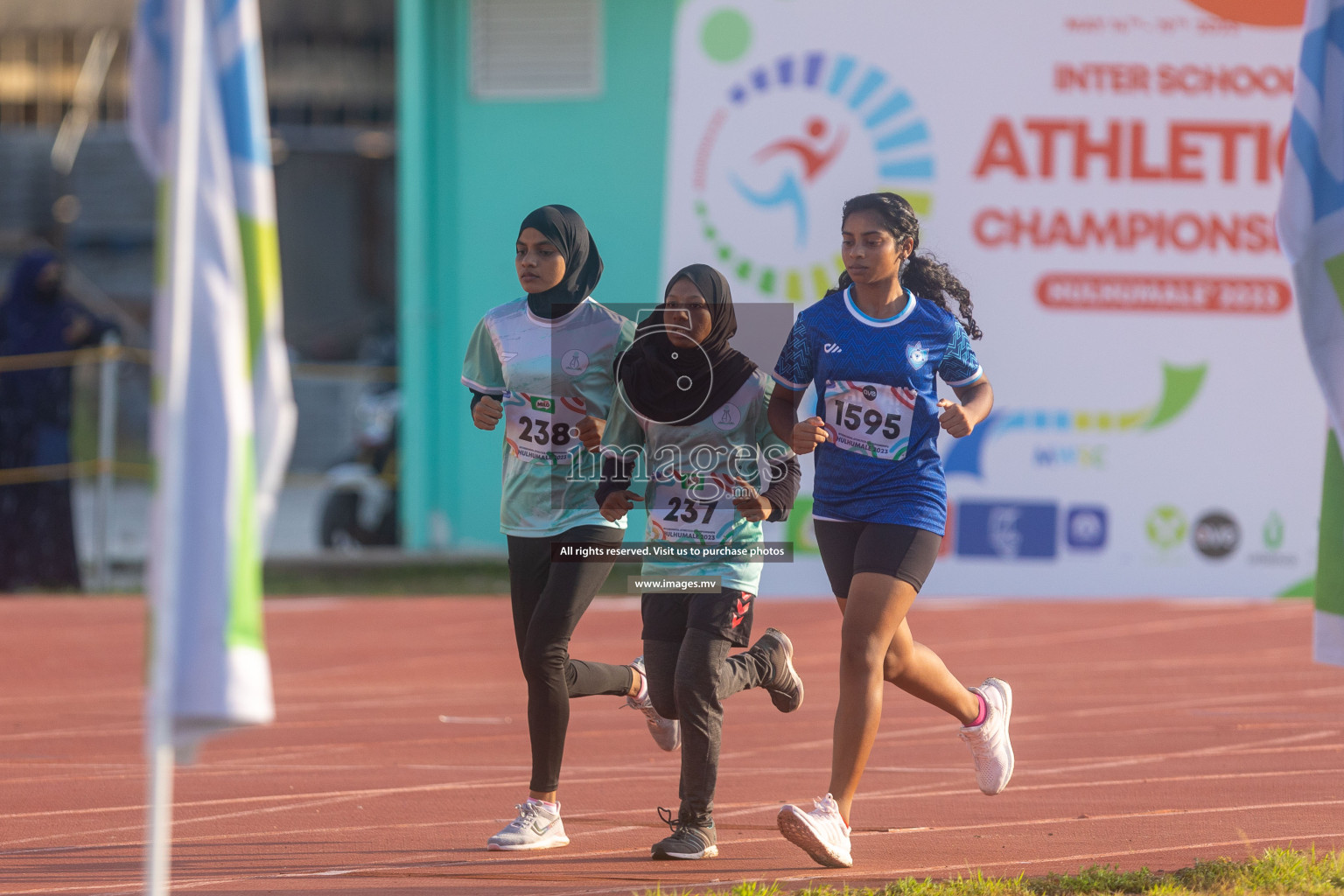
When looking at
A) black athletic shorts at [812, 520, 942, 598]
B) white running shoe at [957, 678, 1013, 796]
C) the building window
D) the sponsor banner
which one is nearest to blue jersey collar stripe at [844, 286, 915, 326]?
black athletic shorts at [812, 520, 942, 598]

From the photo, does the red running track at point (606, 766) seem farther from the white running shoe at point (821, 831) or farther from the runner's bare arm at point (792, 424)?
the runner's bare arm at point (792, 424)

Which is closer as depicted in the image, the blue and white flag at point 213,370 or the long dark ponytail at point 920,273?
the blue and white flag at point 213,370

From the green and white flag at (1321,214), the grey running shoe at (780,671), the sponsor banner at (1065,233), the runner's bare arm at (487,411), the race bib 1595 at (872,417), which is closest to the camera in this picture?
the green and white flag at (1321,214)

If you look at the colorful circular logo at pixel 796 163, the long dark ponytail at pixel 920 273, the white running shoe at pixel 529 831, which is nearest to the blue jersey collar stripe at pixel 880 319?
the long dark ponytail at pixel 920 273

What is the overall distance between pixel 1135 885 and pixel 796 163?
29.2 feet

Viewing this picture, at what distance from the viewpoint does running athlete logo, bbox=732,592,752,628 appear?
5211mm

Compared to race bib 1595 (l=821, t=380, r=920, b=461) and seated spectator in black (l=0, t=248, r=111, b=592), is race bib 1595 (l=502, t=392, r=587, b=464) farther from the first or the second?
seated spectator in black (l=0, t=248, r=111, b=592)

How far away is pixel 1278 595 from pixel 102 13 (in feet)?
57.9

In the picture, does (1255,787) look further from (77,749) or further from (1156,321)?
(1156,321)

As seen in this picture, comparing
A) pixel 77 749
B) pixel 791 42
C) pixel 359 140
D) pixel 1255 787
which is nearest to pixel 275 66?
pixel 359 140

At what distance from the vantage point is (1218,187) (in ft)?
41.4

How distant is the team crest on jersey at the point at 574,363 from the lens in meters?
5.38

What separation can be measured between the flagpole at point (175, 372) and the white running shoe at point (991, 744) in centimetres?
291

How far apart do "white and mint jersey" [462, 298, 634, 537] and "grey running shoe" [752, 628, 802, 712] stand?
80 cm
